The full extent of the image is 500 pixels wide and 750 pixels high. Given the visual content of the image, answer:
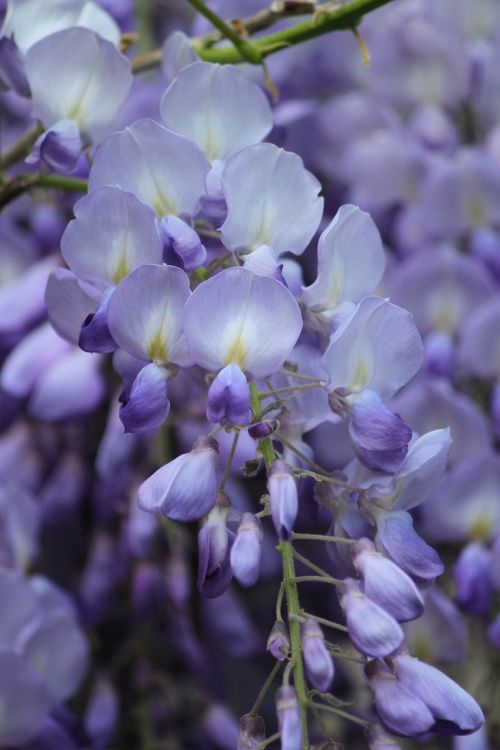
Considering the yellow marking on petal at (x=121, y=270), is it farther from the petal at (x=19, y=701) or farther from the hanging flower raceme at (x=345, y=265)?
the petal at (x=19, y=701)

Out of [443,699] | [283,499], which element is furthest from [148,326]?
[443,699]

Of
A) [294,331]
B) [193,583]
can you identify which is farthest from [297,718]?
[193,583]

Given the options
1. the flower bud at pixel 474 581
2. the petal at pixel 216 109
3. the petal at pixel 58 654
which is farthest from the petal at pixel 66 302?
the flower bud at pixel 474 581

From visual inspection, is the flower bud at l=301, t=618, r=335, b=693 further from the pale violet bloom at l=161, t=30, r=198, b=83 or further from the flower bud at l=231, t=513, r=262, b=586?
the pale violet bloom at l=161, t=30, r=198, b=83

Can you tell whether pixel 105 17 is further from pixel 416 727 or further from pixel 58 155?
pixel 416 727

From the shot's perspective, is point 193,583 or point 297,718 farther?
point 193,583

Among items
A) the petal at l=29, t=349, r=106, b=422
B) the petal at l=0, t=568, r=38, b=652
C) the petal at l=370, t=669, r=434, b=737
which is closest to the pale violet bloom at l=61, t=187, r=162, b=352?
the petal at l=370, t=669, r=434, b=737
